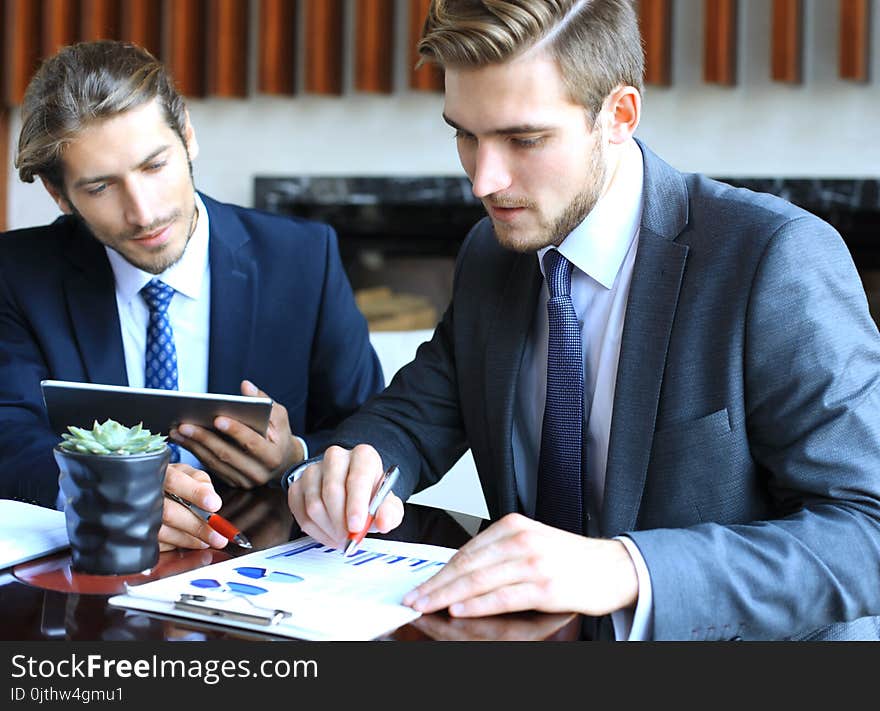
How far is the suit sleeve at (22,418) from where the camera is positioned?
147 centimetres

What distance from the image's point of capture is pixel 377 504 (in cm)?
113

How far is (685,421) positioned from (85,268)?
1.15 m

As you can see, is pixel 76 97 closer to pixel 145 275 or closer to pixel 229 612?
pixel 145 275

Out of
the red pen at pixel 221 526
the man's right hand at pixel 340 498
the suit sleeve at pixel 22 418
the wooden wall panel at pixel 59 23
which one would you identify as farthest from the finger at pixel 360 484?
the wooden wall panel at pixel 59 23

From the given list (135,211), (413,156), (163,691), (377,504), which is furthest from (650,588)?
(413,156)

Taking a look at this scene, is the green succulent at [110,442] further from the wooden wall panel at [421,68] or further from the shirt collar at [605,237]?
the wooden wall panel at [421,68]

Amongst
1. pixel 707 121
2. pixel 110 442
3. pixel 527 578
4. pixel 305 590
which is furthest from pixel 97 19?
pixel 527 578

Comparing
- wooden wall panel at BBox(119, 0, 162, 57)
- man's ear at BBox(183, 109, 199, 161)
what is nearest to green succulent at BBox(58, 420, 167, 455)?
man's ear at BBox(183, 109, 199, 161)

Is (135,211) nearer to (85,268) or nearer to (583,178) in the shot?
(85,268)

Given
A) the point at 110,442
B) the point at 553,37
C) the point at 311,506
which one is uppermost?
the point at 553,37

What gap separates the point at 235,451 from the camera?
150cm

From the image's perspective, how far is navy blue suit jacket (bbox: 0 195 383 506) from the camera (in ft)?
6.16

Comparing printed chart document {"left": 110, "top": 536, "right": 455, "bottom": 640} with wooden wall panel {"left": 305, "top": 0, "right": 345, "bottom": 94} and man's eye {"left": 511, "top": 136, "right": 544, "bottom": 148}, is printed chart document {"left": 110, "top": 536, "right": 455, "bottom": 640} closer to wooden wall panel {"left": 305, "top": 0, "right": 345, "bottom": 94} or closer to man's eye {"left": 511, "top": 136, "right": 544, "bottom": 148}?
man's eye {"left": 511, "top": 136, "right": 544, "bottom": 148}

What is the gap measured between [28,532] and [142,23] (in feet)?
10.4
